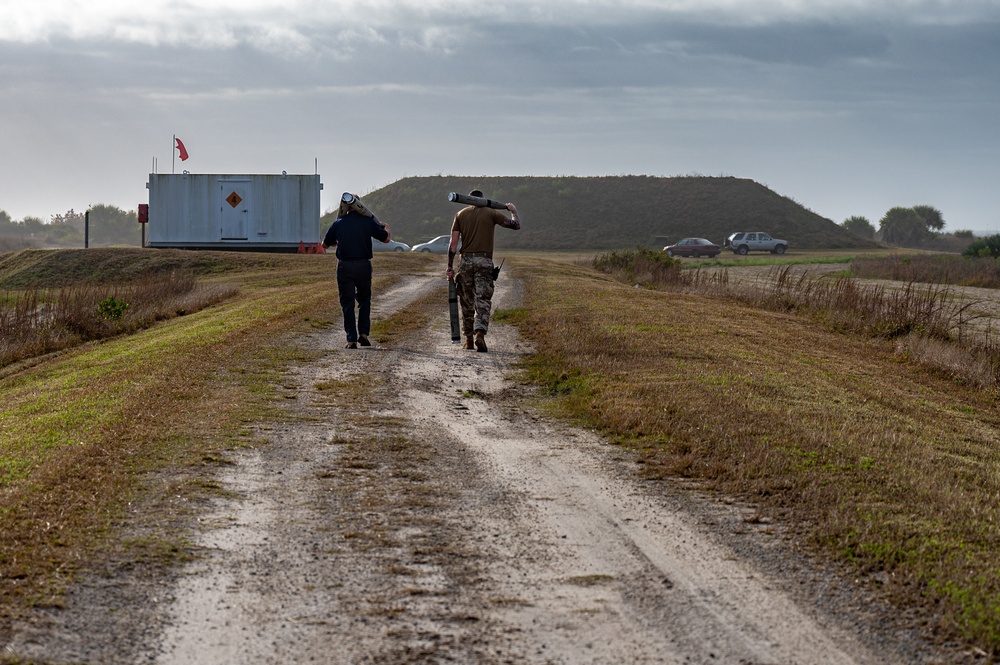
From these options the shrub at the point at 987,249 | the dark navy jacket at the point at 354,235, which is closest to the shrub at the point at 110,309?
the dark navy jacket at the point at 354,235

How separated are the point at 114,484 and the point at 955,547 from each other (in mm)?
5163

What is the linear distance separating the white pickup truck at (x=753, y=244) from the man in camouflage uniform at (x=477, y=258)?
5802 centimetres

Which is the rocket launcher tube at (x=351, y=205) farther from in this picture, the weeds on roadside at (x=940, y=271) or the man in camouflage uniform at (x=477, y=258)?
the weeds on roadside at (x=940, y=271)

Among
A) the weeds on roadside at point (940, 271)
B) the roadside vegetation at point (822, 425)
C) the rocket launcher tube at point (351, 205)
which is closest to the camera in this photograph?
the roadside vegetation at point (822, 425)

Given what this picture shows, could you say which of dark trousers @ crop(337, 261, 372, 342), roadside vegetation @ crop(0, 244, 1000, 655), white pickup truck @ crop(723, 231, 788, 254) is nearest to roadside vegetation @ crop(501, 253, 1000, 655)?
roadside vegetation @ crop(0, 244, 1000, 655)

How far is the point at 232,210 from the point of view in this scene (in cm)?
4050

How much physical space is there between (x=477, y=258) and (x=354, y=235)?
1.67 m

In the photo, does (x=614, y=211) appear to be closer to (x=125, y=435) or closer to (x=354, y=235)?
(x=354, y=235)

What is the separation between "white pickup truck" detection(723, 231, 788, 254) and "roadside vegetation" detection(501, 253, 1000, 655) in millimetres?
49637

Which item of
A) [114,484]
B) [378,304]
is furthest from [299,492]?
[378,304]

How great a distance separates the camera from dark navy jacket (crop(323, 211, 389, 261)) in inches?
533

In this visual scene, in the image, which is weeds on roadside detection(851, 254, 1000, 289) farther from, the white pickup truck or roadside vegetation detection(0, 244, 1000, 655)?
the white pickup truck

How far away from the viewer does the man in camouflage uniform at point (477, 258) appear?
13539 mm

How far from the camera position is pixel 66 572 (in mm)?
5078
